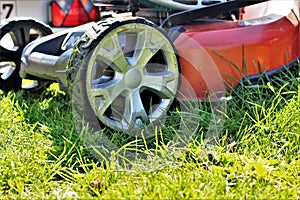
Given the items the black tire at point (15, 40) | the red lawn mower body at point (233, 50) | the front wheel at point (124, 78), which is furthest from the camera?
the black tire at point (15, 40)

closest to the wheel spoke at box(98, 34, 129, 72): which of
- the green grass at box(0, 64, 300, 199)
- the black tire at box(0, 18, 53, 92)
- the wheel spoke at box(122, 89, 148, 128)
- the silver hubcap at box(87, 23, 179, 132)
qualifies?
the silver hubcap at box(87, 23, 179, 132)

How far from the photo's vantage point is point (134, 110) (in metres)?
2.54

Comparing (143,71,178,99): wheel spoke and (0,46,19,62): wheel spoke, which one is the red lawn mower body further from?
(0,46,19,62): wheel spoke

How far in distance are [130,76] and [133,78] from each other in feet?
0.06

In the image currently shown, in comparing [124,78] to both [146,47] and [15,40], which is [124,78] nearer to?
[146,47]

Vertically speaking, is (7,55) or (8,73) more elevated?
(7,55)

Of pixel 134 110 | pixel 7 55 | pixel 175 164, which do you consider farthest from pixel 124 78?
pixel 7 55

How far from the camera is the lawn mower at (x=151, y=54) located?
242 cm

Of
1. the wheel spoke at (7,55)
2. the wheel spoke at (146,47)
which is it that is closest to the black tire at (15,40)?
the wheel spoke at (7,55)

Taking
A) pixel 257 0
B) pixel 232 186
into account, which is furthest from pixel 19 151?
pixel 257 0

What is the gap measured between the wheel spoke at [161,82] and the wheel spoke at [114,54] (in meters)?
0.15

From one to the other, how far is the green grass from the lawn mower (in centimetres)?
20

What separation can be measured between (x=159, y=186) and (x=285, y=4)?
1.71 m

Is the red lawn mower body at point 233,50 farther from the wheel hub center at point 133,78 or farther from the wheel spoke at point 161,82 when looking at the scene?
the wheel hub center at point 133,78
